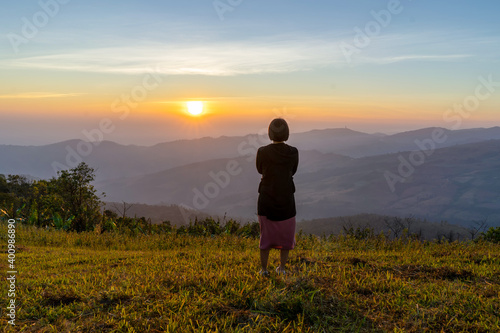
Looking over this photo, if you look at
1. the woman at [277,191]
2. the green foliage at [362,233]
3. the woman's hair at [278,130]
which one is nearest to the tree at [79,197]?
the green foliage at [362,233]

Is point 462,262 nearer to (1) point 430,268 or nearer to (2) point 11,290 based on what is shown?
(1) point 430,268

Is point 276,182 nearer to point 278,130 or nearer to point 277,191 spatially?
point 277,191

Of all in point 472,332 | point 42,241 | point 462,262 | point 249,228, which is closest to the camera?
point 472,332

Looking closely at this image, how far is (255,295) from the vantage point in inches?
190

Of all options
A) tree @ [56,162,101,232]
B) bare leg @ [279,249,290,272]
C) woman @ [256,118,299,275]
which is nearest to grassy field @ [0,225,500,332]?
bare leg @ [279,249,290,272]

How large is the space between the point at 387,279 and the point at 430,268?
1.27 m

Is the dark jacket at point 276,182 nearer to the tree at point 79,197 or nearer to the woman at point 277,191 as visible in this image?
the woman at point 277,191

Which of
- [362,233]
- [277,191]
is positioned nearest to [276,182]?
[277,191]

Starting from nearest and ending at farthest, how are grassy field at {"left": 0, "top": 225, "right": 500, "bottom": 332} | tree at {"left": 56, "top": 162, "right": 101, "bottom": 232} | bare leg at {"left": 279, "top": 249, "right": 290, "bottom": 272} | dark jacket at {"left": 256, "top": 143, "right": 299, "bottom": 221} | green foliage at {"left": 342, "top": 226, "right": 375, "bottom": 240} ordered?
grassy field at {"left": 0, "top": 225, "right": 500, "bottom": 332} → dark jacket at {"left": 256, "top": 143, "right": 299, "bottom": 221} → bare leg at {"left": 279, "top": 249, "right": 290, "bottom": 272} → green foliage at {"left": 342, "top": 226, "right": 375, "bottom": 240} → tree at {"left": 56, "top": 162, "right": 101, "bottom": 232}

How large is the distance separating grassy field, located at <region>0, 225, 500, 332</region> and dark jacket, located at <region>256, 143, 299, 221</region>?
955 millimetres

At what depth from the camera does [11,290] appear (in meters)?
5.31

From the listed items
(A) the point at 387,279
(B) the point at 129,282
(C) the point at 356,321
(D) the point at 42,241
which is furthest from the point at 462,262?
(D) the point at 42,241

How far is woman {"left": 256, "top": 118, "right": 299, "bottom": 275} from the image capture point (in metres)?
5.74

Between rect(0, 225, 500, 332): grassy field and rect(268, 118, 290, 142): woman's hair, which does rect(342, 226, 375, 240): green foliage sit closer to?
rect(0, 225, 500, 332): grassy field
